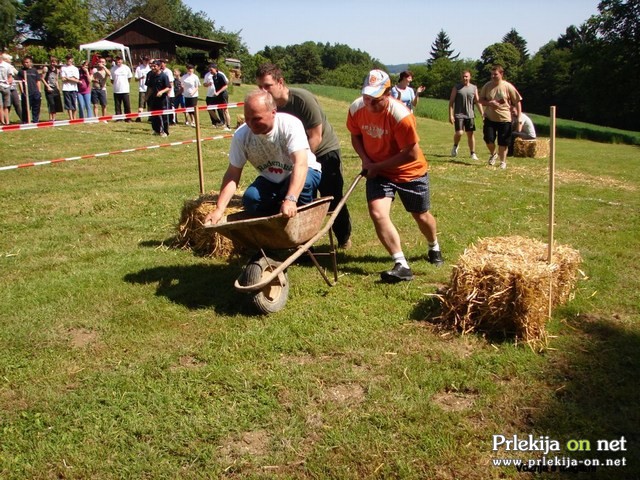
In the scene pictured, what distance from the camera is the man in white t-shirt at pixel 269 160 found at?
171 inches

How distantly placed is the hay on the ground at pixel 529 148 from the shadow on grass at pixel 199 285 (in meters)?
11.0

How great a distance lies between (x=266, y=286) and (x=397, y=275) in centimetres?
118

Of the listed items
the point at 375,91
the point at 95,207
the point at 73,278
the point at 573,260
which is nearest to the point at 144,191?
the point at 95,207

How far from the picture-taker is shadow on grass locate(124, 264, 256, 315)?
14.9 ft

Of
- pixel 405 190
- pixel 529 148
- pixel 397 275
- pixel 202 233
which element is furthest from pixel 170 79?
pixel 397 275

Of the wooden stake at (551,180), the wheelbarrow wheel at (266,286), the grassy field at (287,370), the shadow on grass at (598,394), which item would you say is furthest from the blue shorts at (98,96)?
the shadow on grass at (598,394)

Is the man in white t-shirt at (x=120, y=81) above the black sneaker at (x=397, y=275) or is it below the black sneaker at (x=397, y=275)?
above

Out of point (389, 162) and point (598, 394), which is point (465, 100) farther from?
point (598, 394)

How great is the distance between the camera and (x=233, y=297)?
4.70 metres

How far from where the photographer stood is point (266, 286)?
4426 millimetres

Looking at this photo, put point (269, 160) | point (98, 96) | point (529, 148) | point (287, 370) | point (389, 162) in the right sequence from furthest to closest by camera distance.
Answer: point (98, 96)
point (529, 148)
point (389, 162)
point (269, 160)
point (287, 370)

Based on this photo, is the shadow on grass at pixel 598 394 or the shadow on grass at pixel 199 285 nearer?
the shadow on grass at pixel 598 394

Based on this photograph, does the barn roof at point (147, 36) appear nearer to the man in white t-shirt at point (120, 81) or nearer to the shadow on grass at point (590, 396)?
the man in white t-shirt at point (120, 81)

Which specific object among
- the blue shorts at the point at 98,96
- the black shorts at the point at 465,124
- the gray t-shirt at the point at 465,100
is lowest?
the black shorts at the point at 465,124
